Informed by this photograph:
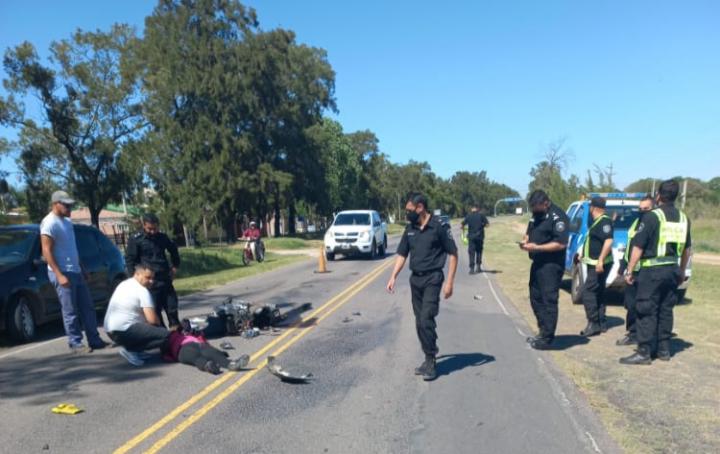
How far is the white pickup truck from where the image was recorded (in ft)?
75.2

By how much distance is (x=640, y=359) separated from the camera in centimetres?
678

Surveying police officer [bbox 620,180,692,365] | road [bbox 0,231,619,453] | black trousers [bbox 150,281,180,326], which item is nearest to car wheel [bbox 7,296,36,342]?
road [bbox 0,231,619,453]

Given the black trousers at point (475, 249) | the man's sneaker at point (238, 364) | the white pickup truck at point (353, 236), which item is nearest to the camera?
the man's sneaker at point (238, 364)

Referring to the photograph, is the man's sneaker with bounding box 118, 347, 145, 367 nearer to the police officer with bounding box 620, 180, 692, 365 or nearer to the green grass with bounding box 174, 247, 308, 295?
the police officer with bounding box 620, 180, 692, 365

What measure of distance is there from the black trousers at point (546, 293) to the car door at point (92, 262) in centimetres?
726

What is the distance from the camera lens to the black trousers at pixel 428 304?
246 inches

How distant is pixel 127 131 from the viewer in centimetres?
3388

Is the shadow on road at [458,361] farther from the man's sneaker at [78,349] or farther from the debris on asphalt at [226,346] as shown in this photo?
the man's sneaker at [78,349]

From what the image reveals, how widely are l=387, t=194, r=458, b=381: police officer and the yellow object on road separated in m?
3.43

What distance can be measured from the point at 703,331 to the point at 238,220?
45.2 m

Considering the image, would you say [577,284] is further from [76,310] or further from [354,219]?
[354,219]

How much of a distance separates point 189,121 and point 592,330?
3840 centimetres

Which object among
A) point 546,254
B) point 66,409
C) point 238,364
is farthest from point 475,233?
point 66,409

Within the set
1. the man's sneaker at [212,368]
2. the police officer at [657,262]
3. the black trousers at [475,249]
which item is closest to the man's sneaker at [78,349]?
the man's sneaker at [212,368]
